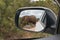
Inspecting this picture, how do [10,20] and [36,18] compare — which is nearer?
[36,18]

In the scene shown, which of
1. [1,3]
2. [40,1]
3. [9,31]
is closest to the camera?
[40,1]

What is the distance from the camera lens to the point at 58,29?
2.09 ft

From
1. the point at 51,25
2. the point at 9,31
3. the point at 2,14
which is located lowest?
the point at 9,31

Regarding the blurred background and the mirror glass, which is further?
the blurred background

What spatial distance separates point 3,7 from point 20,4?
224mm

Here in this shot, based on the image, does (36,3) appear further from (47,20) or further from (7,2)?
(47,20)

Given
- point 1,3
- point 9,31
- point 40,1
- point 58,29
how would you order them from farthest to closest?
point 9,31
point 1,3
point 40,1
point 58,29

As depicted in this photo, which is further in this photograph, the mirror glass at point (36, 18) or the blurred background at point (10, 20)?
the blurred background at point (10, 20)

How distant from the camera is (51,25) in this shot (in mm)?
692

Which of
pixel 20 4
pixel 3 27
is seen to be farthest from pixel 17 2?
pixel 3 27

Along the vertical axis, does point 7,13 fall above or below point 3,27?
above

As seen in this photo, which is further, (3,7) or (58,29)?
(3,7)

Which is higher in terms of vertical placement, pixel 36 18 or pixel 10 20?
pixel 36 18

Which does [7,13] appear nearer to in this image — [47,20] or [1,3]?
[1,3]
